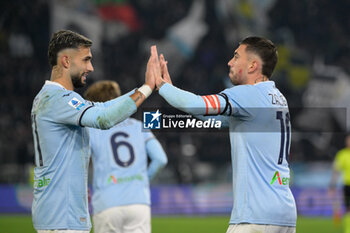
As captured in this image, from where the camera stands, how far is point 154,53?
15.8ft

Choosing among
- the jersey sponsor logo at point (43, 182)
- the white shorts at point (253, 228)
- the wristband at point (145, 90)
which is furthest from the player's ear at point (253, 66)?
the jersey sponsor logo at point (43, 182)

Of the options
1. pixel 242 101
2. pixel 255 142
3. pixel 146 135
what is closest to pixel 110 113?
pixel 242 101

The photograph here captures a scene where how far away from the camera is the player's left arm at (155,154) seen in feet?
22.7

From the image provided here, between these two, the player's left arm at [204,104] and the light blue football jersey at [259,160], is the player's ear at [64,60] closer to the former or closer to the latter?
the player's left arm at [204,104]

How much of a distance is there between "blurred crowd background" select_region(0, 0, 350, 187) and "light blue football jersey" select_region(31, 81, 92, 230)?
47.0 feet

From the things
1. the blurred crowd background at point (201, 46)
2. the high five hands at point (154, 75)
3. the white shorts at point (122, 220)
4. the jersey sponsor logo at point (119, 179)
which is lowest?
the white shorts at point (122, 220)

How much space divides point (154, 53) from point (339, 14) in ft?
63.5

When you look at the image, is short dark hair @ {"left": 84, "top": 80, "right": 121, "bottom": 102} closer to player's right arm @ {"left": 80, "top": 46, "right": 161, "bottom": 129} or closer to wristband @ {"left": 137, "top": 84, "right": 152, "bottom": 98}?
wristband @ {"left": 137, "top": 84, "right": 152, "bottom": 98}

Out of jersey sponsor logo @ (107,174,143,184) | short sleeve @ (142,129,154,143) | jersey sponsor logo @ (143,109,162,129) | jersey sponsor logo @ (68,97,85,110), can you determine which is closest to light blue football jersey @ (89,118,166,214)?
jersey sponsor logo @ (107,174,143,184)

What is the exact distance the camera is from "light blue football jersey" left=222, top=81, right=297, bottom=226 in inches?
168

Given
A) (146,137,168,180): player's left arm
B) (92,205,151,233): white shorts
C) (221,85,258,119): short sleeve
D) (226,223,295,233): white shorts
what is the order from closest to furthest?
(226,223,295,233): white shorts < (221,85,258,119): short sleeve < (92,205,151,233): white shorts < (146,137,168,180): player's left arm

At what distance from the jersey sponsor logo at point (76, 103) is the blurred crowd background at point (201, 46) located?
14411 mm

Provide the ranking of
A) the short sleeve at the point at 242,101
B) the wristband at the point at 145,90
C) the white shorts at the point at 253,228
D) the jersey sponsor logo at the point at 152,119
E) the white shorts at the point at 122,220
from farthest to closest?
1. the white shorts at the point at 122,220
2. the jersey sponsor logo at the point at 152,119
3. the wristband at the point at 145,90
4. the short sleeve at the point at 242,101
5. the white shorts at the point at 253,228

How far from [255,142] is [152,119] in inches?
59.5
